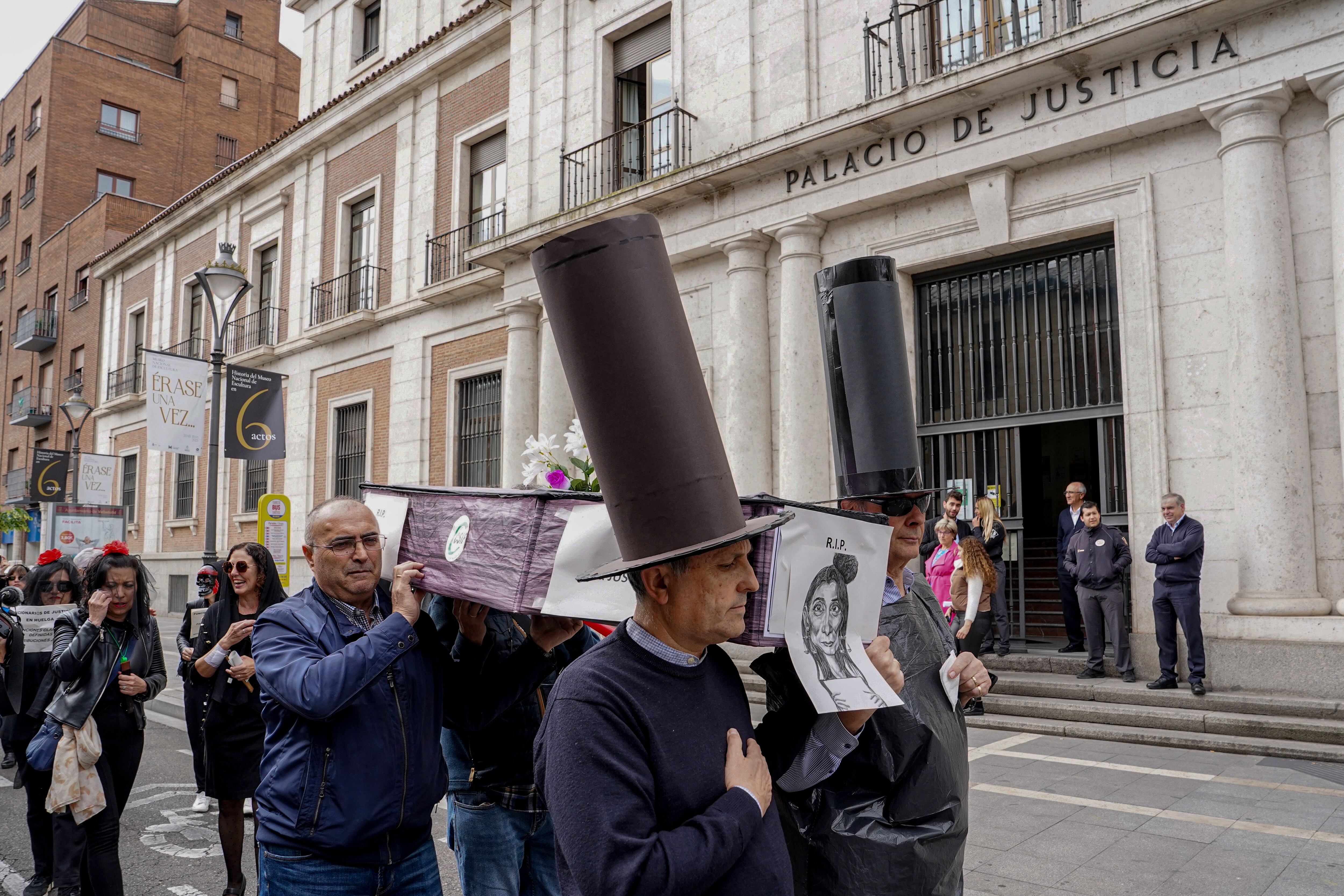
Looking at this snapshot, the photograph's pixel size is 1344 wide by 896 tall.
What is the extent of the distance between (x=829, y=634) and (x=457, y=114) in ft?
60.1

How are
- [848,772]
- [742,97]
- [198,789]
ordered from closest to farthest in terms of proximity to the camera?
[848,772]
[198,789]
[742,97]

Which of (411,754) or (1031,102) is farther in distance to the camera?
(1031,102)

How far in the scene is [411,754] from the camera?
2.78 metres

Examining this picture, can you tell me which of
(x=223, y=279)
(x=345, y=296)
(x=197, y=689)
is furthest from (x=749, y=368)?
(x=345, y=296)

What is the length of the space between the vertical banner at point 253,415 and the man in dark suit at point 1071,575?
8.78 meters

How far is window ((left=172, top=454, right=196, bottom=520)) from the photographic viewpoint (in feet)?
85.6

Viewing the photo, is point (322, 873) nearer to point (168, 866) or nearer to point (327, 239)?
point (168, 866)

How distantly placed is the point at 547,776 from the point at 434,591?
1.00m

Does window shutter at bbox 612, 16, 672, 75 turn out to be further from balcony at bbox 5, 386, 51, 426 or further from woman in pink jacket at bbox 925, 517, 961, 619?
balcony at bbox 5, 386, 51, 426

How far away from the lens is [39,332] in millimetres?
34844

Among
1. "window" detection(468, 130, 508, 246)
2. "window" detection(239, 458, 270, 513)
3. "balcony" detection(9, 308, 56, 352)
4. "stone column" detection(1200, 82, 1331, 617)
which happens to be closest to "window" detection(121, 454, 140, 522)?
"window" detection(239, 458, 270, 513)

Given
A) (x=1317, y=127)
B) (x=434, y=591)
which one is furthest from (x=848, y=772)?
(x=1317, y=127)

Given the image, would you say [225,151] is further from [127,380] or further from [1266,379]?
[1266,379]

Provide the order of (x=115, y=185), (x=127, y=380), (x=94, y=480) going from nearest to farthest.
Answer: (x=94, y=480)
(x=127, y=380)
(x=115, y=185)
